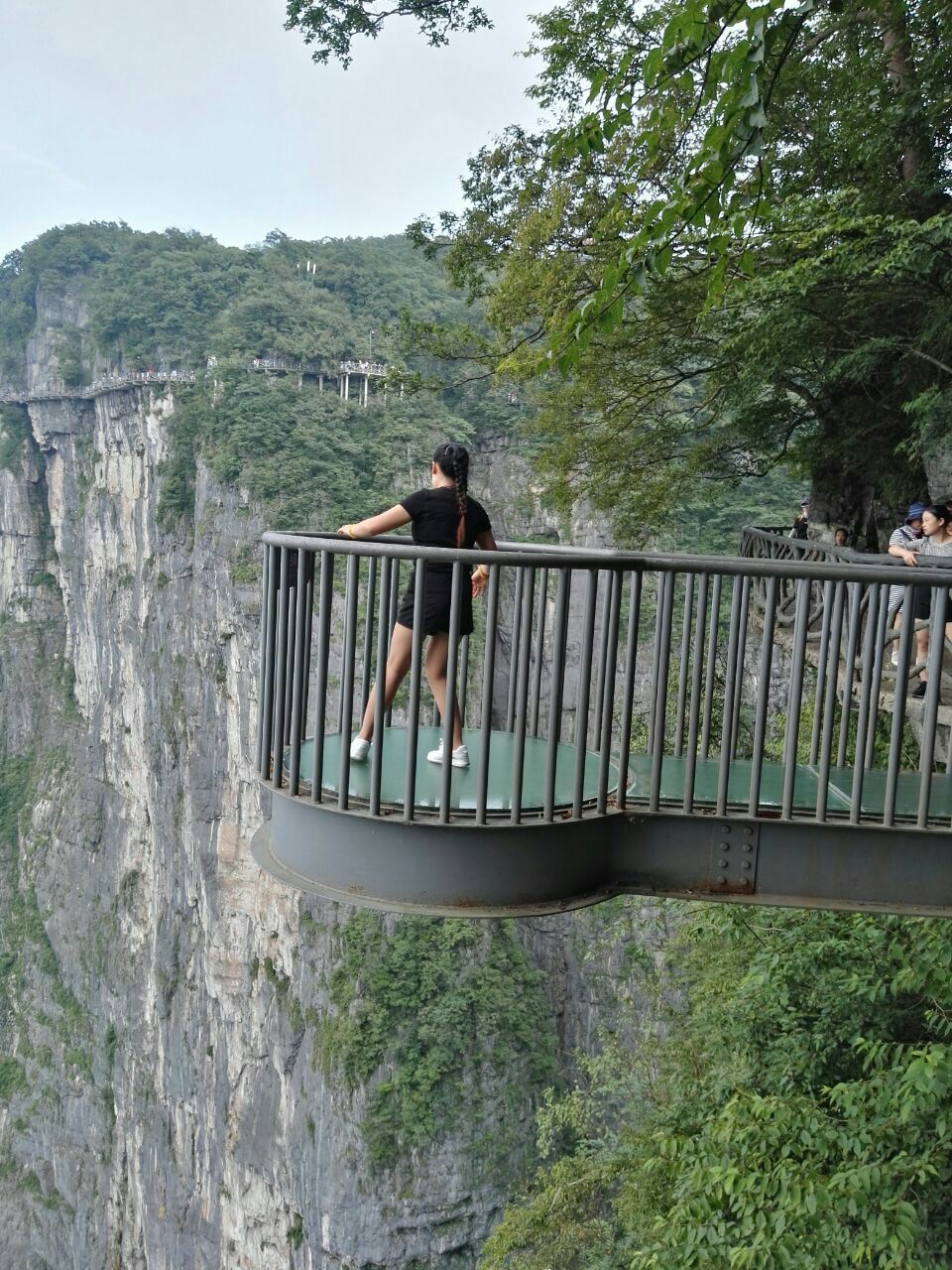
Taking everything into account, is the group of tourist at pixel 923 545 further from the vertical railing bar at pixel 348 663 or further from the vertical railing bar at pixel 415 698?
the vertical railing bar at pixel 348 663

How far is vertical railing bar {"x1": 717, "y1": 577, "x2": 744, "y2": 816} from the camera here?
124 inches

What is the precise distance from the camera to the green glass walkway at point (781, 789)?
3330 mm

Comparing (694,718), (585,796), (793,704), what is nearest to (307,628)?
(585,796)

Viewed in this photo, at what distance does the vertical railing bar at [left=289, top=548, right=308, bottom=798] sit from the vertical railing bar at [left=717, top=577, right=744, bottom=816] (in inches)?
51.1

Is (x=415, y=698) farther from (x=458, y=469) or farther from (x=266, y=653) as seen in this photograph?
(x=458, y=469)

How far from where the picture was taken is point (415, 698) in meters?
2.96

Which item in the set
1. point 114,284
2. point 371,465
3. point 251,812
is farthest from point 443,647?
point 114,284

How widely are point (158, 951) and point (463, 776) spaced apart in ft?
113

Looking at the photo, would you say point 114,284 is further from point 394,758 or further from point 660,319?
point 394,758

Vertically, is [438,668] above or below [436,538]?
below

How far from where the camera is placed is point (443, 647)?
3.73 metres

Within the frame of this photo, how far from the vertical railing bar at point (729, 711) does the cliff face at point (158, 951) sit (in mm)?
23307

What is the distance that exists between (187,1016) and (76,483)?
78.0 feet

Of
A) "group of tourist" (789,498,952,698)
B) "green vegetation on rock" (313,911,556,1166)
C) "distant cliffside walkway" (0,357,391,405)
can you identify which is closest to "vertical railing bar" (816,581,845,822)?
"group of tourist" (789,498,952,698)
